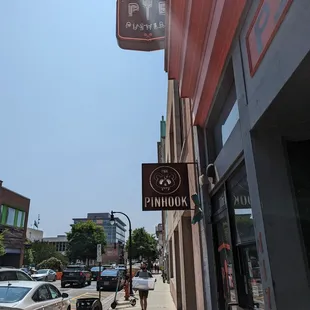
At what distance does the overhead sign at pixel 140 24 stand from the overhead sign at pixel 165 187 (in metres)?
2.96

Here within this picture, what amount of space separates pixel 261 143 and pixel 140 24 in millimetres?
5650

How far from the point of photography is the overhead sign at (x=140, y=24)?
7609mm

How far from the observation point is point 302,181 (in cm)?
325

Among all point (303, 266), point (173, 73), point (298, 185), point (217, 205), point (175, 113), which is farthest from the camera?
point (175, 113)

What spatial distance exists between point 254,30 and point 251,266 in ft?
9.23

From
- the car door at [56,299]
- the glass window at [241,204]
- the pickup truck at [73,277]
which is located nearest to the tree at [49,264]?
the pickup truck at [73,277]

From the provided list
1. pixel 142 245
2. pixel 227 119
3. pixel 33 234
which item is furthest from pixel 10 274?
pixel 33 234

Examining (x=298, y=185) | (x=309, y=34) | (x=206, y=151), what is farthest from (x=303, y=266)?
(x=206, y=151)

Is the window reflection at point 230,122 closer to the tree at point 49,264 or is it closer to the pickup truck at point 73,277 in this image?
the pickup truck at point 73,277

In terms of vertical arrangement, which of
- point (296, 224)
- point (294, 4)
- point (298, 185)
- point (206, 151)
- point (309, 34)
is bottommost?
point (296, 224)

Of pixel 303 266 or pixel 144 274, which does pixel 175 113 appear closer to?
pixel 144 274

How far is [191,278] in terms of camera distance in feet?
31.9

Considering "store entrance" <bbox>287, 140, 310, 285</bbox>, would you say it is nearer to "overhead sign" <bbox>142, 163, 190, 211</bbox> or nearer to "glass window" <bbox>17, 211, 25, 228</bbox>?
"overhead sign" <bbox>142, 163, 190, 211</bbox>

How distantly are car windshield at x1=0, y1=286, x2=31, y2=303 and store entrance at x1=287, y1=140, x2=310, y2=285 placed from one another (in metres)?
6.53
